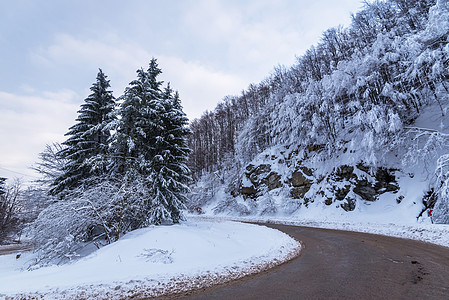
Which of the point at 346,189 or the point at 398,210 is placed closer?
the point at 398,210

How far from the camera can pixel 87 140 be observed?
14977mm

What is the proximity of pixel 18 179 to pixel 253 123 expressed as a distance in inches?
1362

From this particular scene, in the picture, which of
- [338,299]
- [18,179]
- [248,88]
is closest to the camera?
[338,299]

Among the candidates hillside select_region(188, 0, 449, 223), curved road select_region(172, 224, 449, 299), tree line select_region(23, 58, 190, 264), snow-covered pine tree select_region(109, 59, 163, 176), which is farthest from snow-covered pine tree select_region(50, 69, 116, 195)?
hillside select_region(188, 0, 449, 223)

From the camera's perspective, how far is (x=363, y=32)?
25328 mm

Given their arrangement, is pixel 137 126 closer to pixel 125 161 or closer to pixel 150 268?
pixel 125 161

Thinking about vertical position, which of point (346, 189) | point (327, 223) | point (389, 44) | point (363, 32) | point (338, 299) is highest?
point (363, 32)

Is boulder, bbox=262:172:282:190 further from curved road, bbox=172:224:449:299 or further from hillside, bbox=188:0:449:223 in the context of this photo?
curved road, bbox=172:224:449:299

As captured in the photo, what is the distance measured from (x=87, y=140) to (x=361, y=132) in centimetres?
2162

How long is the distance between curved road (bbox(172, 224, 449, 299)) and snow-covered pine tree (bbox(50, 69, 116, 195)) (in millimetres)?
10925

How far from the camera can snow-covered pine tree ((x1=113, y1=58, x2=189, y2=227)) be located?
524 inches

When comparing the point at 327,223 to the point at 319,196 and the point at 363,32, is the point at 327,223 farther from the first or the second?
the point at 363,32

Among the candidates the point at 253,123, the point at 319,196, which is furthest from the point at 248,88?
the point at 319,196

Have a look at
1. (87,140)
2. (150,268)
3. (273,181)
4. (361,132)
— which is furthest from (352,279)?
(273,181)
